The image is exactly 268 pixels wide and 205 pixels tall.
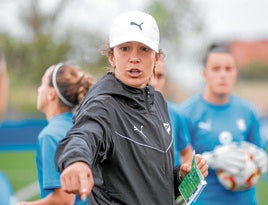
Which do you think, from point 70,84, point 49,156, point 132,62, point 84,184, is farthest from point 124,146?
point 70,84

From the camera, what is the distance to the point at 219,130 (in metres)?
6.14

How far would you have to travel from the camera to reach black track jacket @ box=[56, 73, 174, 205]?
319 centimetres

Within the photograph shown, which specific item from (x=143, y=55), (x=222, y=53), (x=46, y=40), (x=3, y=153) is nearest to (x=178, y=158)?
(x=222, y=53)

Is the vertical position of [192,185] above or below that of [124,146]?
below

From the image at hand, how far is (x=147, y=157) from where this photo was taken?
11.0 feet

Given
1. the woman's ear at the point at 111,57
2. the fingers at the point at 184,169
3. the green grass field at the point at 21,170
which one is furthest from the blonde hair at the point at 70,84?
the green grass field at the point at 21,170

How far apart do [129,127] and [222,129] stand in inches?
116

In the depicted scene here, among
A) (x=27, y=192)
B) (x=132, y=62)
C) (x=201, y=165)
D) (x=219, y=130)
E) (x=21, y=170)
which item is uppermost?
(x=132, y=62)

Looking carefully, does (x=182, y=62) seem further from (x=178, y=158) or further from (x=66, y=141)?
(x=66, y=141)

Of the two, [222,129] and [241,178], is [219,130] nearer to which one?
[222,129]

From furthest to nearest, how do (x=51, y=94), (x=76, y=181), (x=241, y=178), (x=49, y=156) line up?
(x=241, y=178) → (x=51, y=94) → (x=49, y=156) → (x=76, y=181)

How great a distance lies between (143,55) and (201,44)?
34.7 metres

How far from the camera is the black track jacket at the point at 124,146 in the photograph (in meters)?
3.19

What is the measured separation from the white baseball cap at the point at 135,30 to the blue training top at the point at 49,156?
3.61ft
